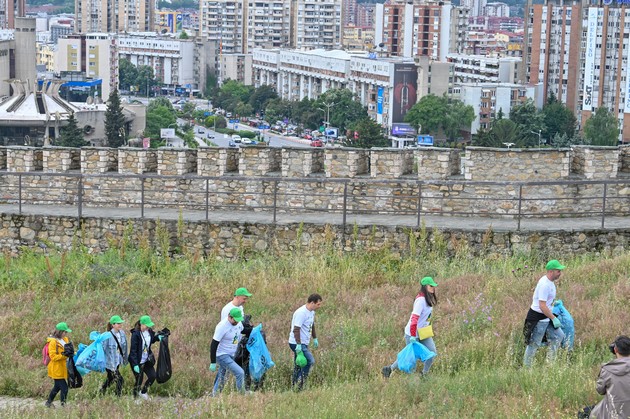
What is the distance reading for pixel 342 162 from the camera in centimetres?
1598

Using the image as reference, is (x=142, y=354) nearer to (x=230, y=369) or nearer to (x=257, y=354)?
(x=230, y=369)

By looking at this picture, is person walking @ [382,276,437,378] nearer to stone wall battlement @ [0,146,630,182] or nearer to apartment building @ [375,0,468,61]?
stone wall battlement @ [0,146,630,182]

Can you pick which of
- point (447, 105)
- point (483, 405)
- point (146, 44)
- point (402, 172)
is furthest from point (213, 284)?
point (146, 44)

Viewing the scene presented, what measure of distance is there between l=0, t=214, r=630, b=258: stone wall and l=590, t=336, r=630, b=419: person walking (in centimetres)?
638

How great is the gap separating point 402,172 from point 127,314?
474 centimetres

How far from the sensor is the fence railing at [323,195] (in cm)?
1538

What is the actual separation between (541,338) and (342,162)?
Result: 6.13m

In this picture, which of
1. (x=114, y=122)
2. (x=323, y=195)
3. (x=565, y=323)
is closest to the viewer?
(x=565, y=323)

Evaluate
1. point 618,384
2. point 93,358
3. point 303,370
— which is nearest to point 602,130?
point 303,370

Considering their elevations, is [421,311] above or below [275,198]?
below

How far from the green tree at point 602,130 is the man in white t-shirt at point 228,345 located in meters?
97.4

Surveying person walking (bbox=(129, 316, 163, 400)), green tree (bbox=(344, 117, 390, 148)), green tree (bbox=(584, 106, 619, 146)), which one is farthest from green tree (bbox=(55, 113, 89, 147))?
person walking (bbox=(129, 316, 163, 400))

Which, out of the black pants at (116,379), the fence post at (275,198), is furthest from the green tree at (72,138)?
the black pants at (116,379)

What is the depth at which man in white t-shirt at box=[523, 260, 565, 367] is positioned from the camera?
398 inches
